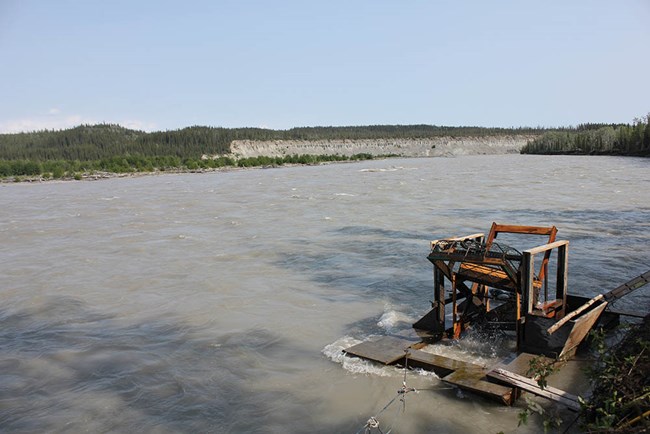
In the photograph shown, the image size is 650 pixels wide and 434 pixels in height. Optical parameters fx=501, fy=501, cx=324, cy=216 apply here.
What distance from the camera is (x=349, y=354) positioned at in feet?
23.7

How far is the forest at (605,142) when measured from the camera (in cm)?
7031

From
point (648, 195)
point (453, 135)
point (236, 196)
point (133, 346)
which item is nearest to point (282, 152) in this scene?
point (453, 135)

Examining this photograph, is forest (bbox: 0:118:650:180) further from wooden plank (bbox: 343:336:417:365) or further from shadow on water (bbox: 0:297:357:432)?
wooden plank (bbox: 343:336:417:365)

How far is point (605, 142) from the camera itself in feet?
275

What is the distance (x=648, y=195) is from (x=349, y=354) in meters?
24.1

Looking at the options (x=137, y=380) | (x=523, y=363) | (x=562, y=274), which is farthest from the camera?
(x=562, y=274)

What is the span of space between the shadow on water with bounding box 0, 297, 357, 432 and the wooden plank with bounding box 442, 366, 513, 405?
4.65 ft

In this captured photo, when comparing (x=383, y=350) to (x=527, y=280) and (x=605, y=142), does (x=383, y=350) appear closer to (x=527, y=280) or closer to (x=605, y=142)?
(x=527, y=280)

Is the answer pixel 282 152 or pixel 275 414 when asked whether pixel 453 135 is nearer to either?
pixel 282 152

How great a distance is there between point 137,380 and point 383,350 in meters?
3.40

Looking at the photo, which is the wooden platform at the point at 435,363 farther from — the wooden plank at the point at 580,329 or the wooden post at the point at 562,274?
the wooden post at the point at 562,274

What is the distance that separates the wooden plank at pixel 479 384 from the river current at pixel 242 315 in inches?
5.2

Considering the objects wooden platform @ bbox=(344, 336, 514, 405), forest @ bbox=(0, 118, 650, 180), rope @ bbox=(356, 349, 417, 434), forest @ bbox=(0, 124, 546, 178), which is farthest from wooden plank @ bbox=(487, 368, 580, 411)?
forest @ bbox=(0, 124, 546, 178)

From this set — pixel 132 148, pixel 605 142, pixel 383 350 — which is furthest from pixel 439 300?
pixel 132 148
